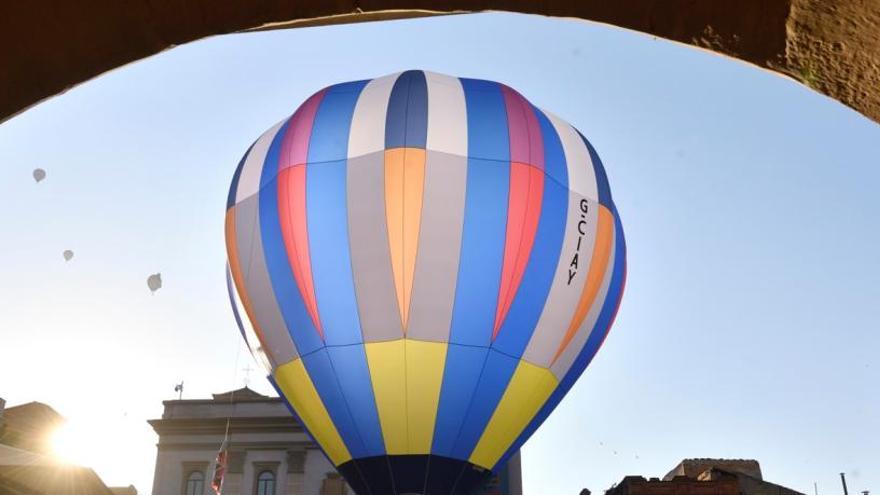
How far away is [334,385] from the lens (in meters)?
14.6

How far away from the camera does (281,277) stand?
1484 centimetres

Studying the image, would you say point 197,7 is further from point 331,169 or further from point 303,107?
point 303,107

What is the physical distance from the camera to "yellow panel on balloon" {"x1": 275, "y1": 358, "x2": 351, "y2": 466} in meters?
15.0

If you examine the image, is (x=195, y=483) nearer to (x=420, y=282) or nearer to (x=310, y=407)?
(x=310, y=407)

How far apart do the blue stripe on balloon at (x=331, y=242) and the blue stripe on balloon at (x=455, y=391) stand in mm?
1577

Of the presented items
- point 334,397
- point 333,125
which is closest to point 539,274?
point 334,397

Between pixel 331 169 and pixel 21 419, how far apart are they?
23.9m

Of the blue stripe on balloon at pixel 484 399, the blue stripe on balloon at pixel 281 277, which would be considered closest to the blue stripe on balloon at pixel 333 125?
the blue stripe on balloon at pixel 281 277

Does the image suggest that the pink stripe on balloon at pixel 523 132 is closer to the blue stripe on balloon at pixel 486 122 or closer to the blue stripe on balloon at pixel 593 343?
the blue stripe on balloon at pixel 486 122

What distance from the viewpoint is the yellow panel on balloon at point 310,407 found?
15.0 meters

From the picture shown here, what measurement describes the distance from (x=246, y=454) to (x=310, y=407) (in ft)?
63.8

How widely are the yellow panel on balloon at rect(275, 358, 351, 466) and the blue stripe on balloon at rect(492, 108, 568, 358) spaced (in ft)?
10.5

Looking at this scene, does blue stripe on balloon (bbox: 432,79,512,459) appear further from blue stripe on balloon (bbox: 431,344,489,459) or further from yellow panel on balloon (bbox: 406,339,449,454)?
yellow panel on balloon (bbox: 406,339,449,454)

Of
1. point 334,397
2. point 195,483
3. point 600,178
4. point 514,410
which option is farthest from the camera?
point 195,483
